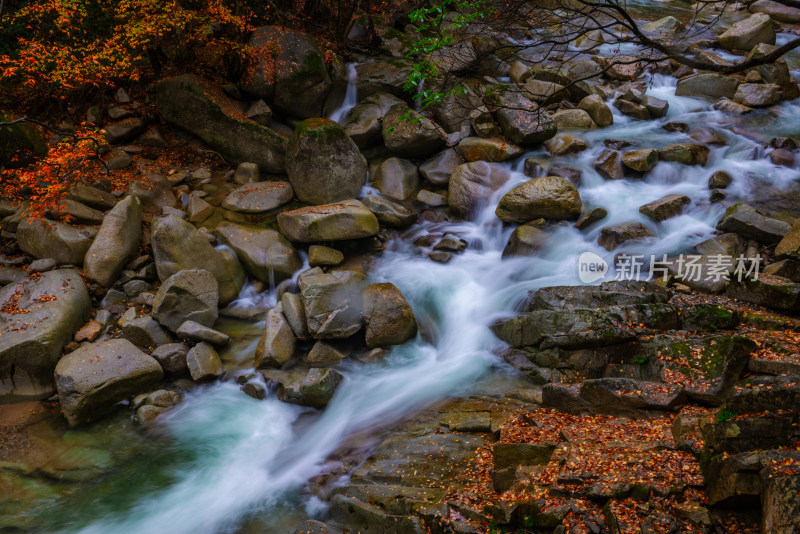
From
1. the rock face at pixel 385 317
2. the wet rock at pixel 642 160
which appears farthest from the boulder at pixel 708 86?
the rock face at pixel 385 317

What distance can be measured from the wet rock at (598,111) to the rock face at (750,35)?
689 cm

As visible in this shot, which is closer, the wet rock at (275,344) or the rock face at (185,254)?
the wet rock at (275,344)

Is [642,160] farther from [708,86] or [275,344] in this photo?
[275,344]

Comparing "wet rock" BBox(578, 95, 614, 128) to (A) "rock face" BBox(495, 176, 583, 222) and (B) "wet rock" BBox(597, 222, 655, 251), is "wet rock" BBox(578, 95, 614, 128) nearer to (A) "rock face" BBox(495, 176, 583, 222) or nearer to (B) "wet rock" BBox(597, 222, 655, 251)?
(A) "rock face" BBox(495, 176, 583, 222)

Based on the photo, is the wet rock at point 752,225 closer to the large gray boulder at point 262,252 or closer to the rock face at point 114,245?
the large gray boulder at point 262,252

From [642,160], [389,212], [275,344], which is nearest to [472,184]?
[389,212]

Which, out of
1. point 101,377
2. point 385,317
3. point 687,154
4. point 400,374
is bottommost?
point 101,377

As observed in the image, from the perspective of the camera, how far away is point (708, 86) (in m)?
14.9

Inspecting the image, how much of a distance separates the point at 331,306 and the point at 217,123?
651 cm

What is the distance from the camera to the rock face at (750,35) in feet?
55.8

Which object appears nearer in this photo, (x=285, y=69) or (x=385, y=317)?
(x=385, y=317)

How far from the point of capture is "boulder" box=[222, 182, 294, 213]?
11.4m

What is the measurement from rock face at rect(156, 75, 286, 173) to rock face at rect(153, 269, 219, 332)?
433 cm

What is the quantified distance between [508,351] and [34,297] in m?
8.28
